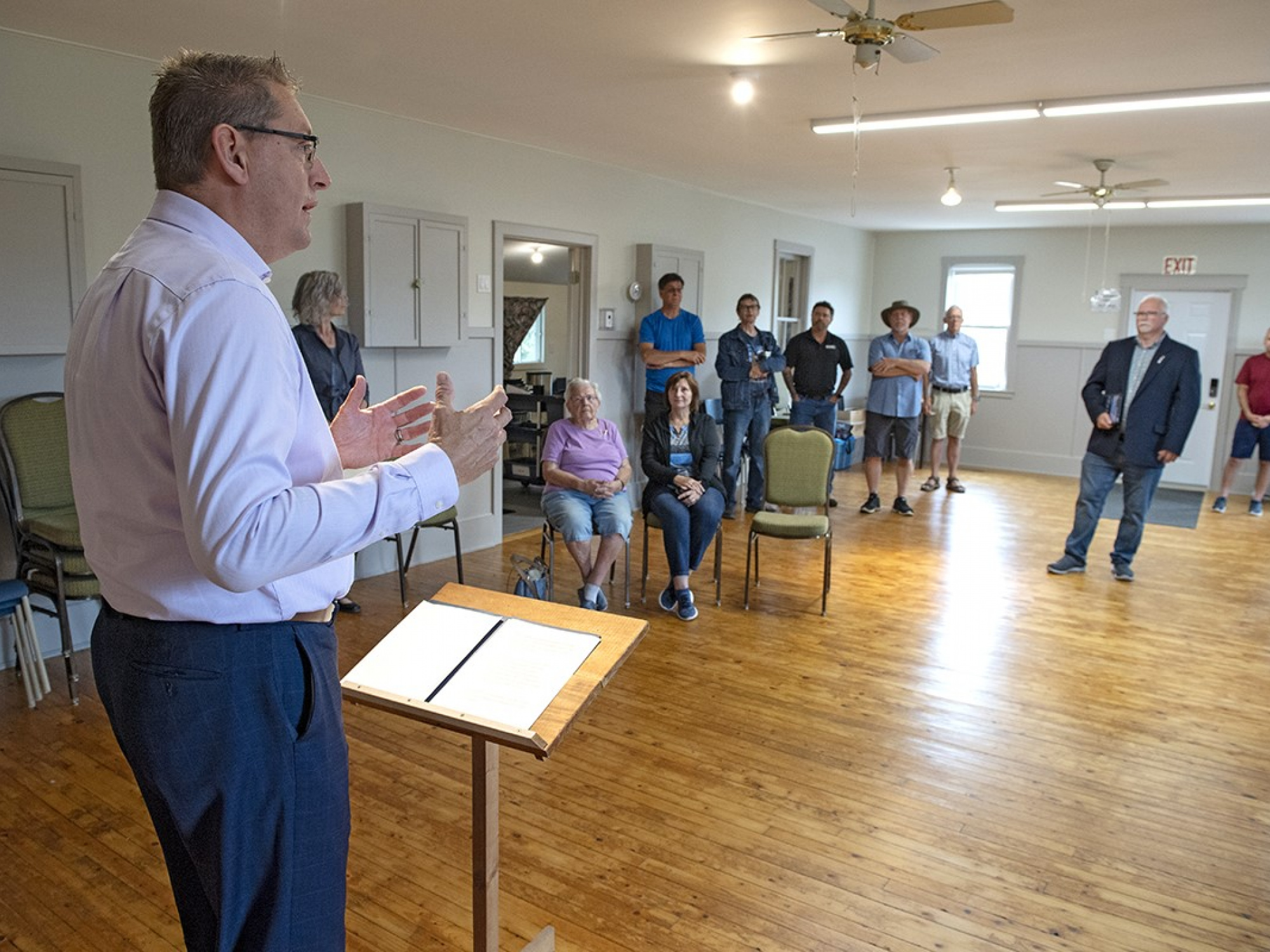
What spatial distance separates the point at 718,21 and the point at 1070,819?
304 cm

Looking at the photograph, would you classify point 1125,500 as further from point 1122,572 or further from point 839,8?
point 839,8

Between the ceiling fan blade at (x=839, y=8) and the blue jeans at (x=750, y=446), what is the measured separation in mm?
4437

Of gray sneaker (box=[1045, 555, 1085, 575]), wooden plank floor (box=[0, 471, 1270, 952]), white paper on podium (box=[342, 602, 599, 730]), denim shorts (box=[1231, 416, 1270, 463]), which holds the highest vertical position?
white paper on podium (box=[342, 602, 599, 730])

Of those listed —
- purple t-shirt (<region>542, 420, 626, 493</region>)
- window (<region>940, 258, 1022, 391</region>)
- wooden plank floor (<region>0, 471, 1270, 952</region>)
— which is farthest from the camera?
window (<region>940, 258, 1022, 391</region>)

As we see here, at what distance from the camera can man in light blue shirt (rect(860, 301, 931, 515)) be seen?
7.79 meters

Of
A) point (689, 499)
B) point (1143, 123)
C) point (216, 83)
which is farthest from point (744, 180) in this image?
point (216, 83)

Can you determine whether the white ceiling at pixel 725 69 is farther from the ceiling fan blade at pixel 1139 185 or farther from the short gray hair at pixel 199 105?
the short gray hair at pixel 199 105

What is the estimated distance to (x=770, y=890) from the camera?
8.27ft

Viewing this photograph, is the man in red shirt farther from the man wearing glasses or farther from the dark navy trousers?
the dark navy trousers

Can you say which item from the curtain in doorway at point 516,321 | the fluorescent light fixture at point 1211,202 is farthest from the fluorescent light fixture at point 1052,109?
the curtain in doorway at point 516,321

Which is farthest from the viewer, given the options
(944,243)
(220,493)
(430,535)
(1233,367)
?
(944,243)

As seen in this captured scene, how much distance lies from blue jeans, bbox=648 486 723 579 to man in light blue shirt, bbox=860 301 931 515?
120 inches

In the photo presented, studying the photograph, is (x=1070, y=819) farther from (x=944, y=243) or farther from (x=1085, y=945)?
(x=944, y=243)

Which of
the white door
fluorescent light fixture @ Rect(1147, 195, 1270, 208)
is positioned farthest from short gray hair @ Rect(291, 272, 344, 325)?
the white door
